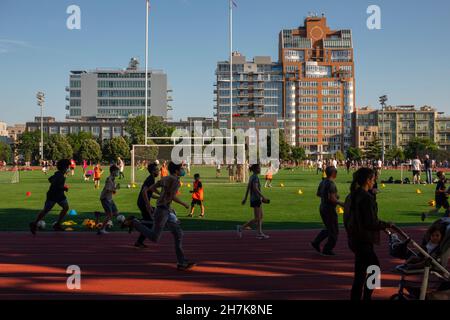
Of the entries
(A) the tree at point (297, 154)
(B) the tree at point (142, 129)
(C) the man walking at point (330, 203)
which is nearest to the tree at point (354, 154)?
(A) the tree at point (297, 154)

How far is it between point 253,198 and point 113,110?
154848mm

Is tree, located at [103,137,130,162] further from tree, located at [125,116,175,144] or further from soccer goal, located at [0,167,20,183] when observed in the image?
soccer goal, located at [0,167,20,183]

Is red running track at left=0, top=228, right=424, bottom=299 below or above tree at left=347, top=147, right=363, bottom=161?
below

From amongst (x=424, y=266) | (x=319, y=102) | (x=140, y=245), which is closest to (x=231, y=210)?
(x=140, y=245)

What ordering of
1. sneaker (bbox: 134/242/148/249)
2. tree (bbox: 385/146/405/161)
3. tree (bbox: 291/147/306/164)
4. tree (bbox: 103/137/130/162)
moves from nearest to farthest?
sneaker (bbox: 134/242/148/249), tree (bbox: 103/137/130/162), tree (bbox: 291/147/306/164), tree (bbox: 385/146/405/161)

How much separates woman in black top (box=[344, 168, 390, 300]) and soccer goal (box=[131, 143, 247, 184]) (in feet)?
19.0

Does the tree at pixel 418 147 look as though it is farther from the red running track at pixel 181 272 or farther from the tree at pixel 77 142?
the red running track at pixel 181 272

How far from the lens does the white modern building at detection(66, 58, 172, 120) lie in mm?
162125

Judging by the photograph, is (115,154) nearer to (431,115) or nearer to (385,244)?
(431,115)

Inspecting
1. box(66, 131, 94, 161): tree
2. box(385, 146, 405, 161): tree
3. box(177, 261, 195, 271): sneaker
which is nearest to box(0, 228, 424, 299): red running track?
box(177, 261, 195, 271): sneaker

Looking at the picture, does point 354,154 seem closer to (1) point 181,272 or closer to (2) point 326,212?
(2) point 326,212

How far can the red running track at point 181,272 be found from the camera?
805 cm
